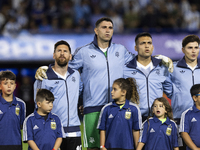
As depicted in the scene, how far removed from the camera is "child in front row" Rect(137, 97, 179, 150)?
538 cm

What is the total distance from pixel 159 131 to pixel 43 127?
5.75ft

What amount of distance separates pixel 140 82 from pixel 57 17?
893 centimetres

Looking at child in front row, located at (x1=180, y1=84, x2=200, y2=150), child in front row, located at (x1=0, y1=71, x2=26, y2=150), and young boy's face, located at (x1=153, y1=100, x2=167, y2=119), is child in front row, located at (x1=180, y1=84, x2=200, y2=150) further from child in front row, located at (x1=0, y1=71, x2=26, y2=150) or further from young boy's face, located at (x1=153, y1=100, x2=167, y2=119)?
child in front row, located at (x1=0, y1=71, x2=26, y2=150)

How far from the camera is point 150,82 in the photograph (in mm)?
5816

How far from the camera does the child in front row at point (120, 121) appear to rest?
211 inches

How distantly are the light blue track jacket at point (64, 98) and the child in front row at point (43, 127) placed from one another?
199 millimetres

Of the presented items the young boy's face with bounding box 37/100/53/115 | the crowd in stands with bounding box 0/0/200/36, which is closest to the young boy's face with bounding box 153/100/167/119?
the young boy's face with bounding box 37/100/53/115

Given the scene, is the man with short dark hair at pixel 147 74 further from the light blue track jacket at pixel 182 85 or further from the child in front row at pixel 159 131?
the child in front row at pixel 159 131

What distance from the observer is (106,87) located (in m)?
A: 5.88

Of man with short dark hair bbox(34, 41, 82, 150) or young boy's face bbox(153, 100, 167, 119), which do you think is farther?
man with short dark hair bbox(34, 41, 82, 150)

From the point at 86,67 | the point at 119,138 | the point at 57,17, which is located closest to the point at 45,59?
the point at 57,17

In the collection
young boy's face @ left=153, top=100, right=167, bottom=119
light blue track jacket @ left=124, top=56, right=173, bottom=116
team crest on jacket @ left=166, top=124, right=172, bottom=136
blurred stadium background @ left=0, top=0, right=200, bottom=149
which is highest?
blurred stadium background @ left=0, top=0, right=200, bottom=149

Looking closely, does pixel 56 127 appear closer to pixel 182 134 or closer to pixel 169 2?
pixel 182 134

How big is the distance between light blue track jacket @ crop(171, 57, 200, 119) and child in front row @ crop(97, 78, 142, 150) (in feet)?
2.76
